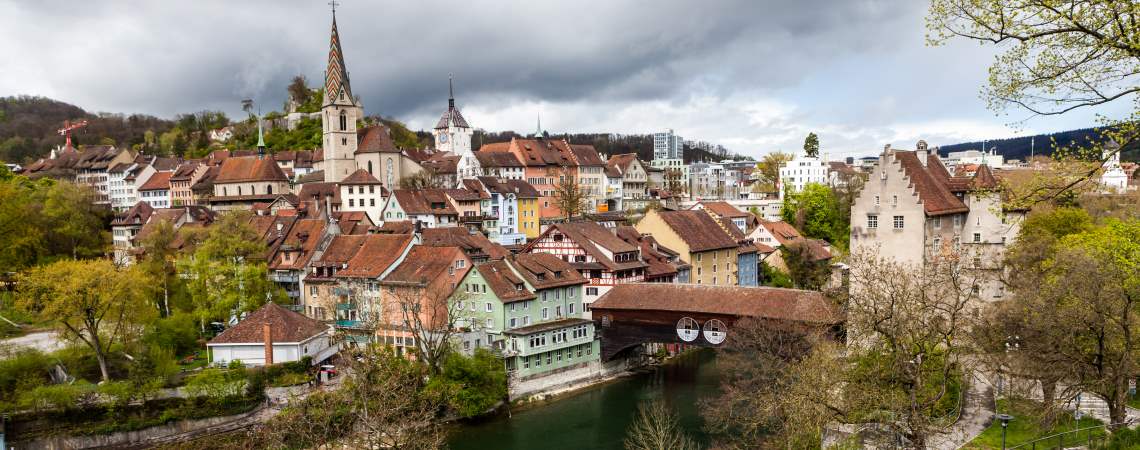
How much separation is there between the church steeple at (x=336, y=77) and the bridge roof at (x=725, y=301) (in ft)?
122

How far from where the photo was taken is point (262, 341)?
3194cm

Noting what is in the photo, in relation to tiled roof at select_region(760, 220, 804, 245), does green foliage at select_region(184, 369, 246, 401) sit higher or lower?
lower

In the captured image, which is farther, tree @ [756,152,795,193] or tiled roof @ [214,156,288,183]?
tree @ [756,152,795,193]

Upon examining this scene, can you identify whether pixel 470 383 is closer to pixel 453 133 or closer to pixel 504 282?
pixel 504 282

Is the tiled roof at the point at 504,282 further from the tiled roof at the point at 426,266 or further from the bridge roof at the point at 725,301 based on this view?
the bridge roof at the point at 725,301

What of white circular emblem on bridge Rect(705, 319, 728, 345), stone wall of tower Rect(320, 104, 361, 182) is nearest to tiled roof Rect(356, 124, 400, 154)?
stone wall of tower Rect(320, 104, 361, 182)

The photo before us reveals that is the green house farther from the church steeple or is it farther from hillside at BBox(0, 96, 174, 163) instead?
hillside at BBox(0, 96, 174, 163)

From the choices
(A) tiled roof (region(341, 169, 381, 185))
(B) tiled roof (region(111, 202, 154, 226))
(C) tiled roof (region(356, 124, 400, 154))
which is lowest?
(B) tiled roof (region(111, 202, 154, 226))

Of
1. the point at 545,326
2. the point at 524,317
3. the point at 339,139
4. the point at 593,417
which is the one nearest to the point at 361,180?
the point at 339,139

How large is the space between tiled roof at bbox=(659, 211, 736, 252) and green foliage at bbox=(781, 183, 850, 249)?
61.2 feet

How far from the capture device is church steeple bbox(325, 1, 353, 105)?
2579 inches

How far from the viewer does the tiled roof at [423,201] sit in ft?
173

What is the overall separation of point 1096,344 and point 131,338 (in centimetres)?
3365

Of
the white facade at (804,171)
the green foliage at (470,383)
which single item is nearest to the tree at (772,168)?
the white facade at (804,171)
